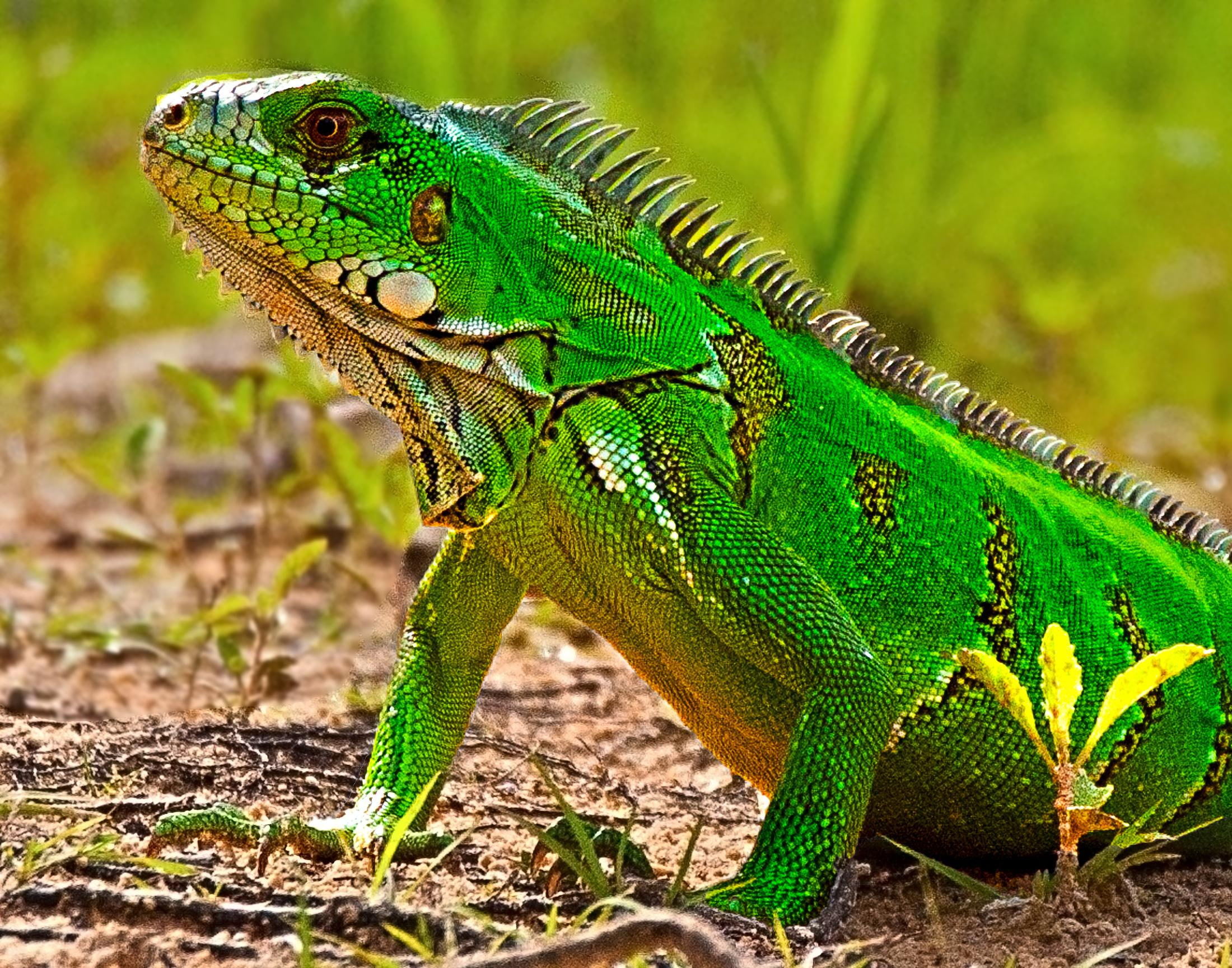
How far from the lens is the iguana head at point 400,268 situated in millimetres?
3789

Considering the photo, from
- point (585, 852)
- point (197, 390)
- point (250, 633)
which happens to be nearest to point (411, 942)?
point (585, 852)

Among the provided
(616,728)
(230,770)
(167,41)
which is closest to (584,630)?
(616,728)

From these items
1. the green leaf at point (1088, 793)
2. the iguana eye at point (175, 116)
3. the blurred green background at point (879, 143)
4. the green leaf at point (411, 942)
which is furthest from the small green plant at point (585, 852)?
the blurred green background at point (879, 143)

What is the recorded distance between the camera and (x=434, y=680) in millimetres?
4457

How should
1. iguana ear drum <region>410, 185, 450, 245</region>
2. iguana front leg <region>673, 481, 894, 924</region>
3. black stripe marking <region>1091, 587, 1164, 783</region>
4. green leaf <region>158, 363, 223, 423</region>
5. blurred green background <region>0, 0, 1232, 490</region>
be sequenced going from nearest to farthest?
iguana front leg <region>673, 481, 894, 924</region> < iguana ear drum <region>410, 185, 450, 245</region> < black stripe marking <region>1091, 587, 1164, 783</region> < green leaf <region>158, 363, 223, 423</region> < blurred green background <region>0, 0, 1232, 490</region>

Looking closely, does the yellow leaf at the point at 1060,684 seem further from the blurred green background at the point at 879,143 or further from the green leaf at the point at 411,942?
the blurred green background at the point at 879,143

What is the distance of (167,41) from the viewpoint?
37.0 ft

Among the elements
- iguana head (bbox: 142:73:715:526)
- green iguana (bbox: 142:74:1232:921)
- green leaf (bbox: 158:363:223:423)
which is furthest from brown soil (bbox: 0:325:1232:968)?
iguana head (bbox: 142:73:715:526)

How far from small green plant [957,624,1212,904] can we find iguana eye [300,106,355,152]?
1876 millimetres

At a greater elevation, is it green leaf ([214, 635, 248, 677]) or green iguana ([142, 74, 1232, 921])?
green iguana ([142, 74, 1232, 921])

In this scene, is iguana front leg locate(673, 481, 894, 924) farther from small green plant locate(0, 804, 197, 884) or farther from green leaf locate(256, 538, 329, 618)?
green leaf locate(256, 538, 329, 618)

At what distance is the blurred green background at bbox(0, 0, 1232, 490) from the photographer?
Result: 9.26 metres

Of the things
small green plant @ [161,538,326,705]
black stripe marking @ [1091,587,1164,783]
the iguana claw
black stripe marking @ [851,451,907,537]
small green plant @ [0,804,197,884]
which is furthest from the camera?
small green plant @ [161,538,326,705]

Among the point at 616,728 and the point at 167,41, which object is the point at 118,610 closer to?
the point at 616,728
